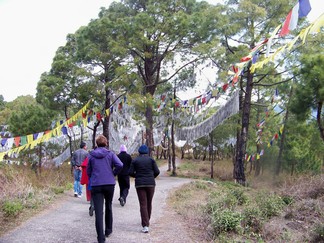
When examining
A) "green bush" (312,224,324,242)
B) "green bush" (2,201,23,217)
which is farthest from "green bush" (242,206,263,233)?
"green bush" (2,201,23,217)

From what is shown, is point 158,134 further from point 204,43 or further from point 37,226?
point 37,226

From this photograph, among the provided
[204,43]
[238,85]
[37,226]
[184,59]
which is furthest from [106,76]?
[37,226]

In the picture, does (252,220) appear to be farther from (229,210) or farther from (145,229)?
(145,229)

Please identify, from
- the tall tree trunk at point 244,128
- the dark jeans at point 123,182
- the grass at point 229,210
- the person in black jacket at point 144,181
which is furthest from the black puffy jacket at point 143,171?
the tall tree trunk at point 244,128

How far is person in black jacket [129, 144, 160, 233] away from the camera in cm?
696

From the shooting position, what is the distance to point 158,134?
2864 cm

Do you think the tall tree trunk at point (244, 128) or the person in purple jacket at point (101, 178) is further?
the tall tree trunk at point (244, 128)

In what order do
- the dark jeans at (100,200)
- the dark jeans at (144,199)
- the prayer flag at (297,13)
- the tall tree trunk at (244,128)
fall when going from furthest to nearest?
the tall tree trunk at (244,128)
the dark jeans at (144,199)
the prayer flag at (297,13)
the dark jeans at (100,200)

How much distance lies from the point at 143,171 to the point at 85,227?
64.1 inches

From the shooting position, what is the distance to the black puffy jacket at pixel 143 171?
6973mm

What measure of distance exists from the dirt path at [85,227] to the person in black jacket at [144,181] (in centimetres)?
38

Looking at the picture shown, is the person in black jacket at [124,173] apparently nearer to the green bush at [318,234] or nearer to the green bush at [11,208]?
the green bush at [11,208]

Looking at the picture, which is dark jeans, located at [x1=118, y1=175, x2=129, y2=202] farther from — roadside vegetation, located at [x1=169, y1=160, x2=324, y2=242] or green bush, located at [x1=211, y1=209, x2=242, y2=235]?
green bush, located at [x1=211, y1=209, x2=242, y2=235]

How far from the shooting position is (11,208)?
25.8 ft
